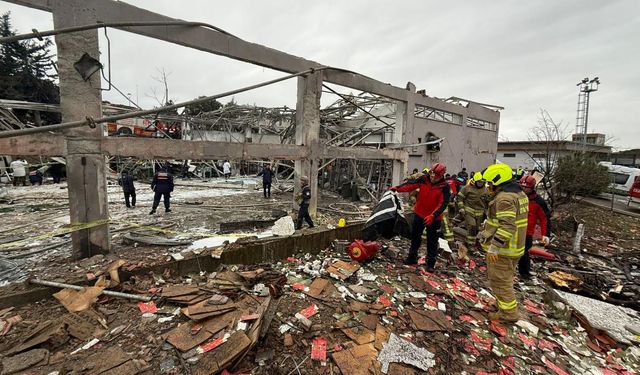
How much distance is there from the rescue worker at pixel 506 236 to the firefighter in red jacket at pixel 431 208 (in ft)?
3.18

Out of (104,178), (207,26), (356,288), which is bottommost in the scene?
(356,288)

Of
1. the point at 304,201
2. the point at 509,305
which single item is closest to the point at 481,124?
the point at 304,201

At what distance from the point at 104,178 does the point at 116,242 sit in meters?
1.78

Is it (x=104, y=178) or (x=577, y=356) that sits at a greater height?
(x=104, y=178)

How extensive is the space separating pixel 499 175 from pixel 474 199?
92.9 inches

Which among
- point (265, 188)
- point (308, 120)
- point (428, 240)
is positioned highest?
point (308, 120)

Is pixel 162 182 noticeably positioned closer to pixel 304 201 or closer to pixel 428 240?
pixel 304 201

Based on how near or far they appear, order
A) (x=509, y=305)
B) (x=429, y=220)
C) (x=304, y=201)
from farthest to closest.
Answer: (x=304, y=201), (x=429, y=220), (x=509, y=305)

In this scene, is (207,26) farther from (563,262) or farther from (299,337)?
(563,262)

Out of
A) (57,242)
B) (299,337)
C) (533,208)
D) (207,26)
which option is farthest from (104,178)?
(533,208)

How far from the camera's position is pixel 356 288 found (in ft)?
12.1

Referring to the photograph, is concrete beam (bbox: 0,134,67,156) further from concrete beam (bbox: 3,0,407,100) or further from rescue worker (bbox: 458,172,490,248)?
rescue worker (bbox: 458,172,490,248)

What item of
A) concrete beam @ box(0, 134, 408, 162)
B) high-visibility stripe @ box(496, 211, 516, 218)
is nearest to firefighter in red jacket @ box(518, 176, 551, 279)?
high-visibility stripe @ box(496, 211, 516, 218)

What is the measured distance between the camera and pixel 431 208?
4625mm
